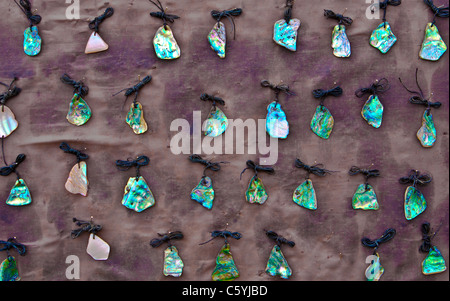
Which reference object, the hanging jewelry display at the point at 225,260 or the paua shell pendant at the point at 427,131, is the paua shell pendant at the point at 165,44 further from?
the paua shell pendant at the point at 427,131

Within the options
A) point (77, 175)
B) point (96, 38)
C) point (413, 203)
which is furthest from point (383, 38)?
point (77, 175)

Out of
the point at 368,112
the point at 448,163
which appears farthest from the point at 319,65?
the point at 448,163

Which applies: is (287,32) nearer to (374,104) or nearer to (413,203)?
(374,104)

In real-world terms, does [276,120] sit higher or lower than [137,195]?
higher

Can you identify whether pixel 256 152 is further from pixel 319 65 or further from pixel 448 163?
pixel 448 163

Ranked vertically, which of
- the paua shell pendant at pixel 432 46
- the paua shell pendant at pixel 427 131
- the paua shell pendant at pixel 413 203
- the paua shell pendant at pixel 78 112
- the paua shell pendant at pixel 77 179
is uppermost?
the paua shell pendant at pixel 432 46

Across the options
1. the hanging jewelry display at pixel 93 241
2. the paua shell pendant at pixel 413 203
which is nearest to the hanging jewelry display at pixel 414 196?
the paua shell pendant at pixel 413 203

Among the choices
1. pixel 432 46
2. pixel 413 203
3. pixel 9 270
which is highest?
pixel 432 46

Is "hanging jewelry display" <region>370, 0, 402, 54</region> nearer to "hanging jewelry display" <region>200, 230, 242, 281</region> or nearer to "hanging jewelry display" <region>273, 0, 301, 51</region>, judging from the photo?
"hanging jewelry display" <region>273, 0, 301, 51</region>
